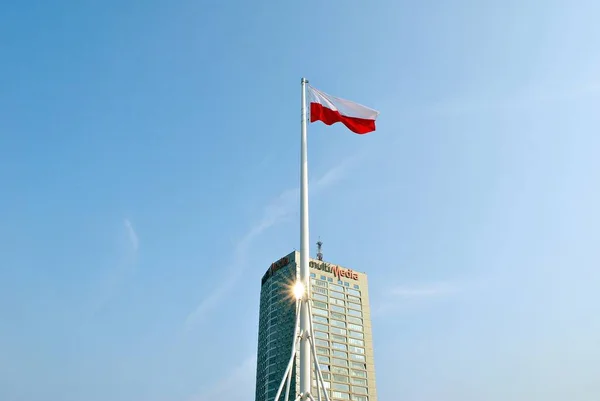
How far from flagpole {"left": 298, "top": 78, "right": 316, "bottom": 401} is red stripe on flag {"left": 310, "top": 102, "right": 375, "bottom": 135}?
111cm

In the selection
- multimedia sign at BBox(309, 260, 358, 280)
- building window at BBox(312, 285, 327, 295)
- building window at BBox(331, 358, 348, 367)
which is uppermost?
multimedia sign at BBox(309, 260, 358, 280)

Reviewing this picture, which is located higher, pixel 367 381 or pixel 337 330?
pixel 337 330

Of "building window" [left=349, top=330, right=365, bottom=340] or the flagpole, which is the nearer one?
the flagpole

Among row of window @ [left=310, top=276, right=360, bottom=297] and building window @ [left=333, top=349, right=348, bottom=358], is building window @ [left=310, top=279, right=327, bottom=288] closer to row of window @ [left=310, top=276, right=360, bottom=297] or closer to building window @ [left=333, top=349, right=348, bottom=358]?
row of window @ [left=310, top=276, right=360, bottom=297]

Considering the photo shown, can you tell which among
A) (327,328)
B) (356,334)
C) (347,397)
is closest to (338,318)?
(327,328)

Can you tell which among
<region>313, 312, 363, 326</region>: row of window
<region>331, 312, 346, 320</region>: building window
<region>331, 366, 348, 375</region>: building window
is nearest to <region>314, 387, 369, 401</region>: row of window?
<region>331, 366, 348, 375</region>: building window

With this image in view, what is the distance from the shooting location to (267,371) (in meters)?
136

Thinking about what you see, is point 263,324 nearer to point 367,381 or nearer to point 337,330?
point 337,330

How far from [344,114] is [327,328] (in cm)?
11543

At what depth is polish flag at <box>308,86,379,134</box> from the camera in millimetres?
29844

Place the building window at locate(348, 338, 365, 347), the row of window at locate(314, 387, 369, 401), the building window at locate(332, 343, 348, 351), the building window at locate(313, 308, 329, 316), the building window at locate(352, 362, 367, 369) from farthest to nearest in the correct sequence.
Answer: the building window at locate(348, 338, 365, 347), the building window at locate(313, 308, 329, 316), the building window at locate(352, 362, 367, 369), the building window at locate(332, 343, 348, 351), the row of window at locate(314, 387, 369, 401)

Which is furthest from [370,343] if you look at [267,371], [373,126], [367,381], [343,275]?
[373,126]

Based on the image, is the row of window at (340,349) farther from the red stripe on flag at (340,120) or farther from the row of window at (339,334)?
the red stripe on flag at (340,120)

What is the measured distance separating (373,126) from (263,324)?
132282 millimetres
